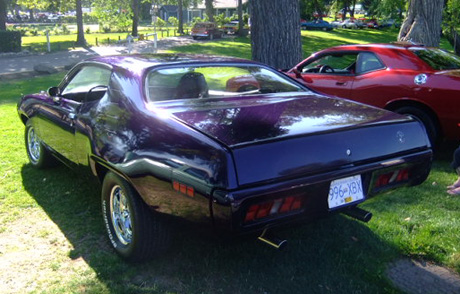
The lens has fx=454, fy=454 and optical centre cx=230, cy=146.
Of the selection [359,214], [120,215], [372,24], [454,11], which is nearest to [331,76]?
[359,214]

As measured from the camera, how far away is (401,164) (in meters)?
3.06

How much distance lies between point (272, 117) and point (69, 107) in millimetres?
2049

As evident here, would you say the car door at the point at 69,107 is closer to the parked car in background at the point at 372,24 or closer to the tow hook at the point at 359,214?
the tow hook at the point at 359,214

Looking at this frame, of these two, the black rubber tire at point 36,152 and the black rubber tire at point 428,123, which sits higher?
the black rubber tire at point 428,123

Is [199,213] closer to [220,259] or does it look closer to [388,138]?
[220,259]

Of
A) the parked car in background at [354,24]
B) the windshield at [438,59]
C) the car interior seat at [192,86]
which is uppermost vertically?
the parked car in background at [354,24]

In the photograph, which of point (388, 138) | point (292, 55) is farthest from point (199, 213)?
point (292, 55)

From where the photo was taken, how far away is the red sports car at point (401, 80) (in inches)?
213

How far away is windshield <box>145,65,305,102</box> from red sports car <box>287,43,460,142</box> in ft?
7.14

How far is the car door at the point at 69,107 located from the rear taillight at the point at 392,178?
238 cm

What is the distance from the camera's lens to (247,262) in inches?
128

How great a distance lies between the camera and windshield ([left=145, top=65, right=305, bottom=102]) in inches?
142

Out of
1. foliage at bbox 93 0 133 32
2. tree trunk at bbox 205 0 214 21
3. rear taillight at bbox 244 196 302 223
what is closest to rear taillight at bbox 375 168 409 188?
rear taillight at bbox 244 196 302 223

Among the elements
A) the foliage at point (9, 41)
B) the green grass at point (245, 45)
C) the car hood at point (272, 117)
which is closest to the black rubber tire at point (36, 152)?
the car hood at point (272, 117)
